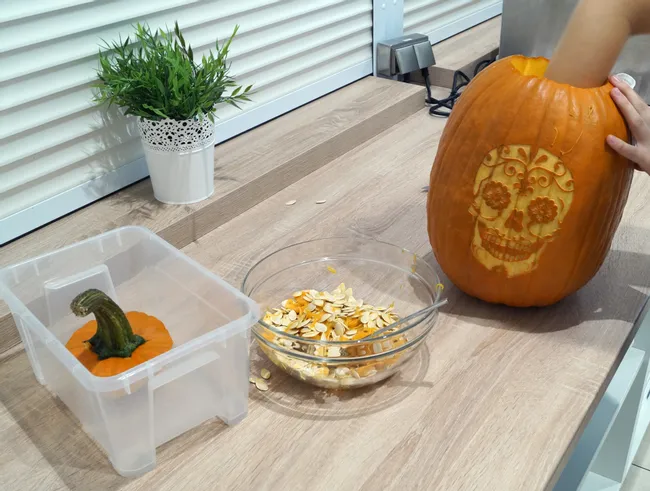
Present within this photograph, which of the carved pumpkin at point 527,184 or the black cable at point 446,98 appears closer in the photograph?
the carved pumpkin at point 527,184

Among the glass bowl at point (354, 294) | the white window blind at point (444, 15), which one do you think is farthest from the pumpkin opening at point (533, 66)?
the white window blind at point (444, 15)

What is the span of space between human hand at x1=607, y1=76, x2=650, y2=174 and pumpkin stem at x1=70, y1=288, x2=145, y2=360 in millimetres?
488

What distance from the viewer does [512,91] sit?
0.68 m

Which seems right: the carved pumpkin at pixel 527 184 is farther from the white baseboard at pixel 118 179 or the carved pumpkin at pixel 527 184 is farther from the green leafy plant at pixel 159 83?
the white baseboard at pixel 118 179

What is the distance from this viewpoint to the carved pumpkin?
66 centimetres

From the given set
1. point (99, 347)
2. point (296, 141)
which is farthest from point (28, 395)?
point (296, 141)

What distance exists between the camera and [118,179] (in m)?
0.97

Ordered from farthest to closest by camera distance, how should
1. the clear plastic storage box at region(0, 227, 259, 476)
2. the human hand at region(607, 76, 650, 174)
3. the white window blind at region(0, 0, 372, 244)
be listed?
the white window blind at region(0, 0, 372, 244), the human hand at region(607, 76, 650, 174), the clear plastic storage box at region(0, 227, 259, 476)

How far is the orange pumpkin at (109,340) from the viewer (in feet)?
1.85

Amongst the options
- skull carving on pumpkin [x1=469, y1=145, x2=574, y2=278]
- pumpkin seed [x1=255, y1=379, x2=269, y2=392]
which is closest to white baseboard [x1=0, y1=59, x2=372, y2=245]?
pumpkin seed [x1=255, y1=379, x2=269, y2=392]

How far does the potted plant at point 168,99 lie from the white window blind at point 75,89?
0.03 metres

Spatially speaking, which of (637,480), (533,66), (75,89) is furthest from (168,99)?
(637,480)

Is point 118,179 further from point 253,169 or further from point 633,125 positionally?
point 633,125

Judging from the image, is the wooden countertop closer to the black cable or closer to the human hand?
the human hand
